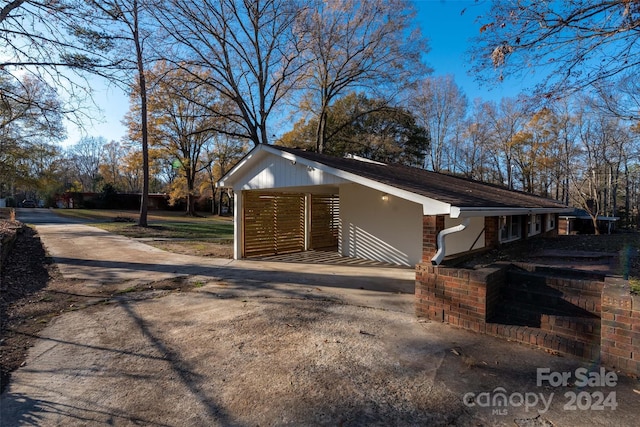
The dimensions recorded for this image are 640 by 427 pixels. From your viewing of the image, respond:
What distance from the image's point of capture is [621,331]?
3.01 meters

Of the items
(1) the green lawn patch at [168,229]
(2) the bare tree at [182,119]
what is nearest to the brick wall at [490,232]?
(1) the green lawn patch at [168,229]

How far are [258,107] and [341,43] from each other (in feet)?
17.8

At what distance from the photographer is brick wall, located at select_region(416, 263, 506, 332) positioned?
3900 mm

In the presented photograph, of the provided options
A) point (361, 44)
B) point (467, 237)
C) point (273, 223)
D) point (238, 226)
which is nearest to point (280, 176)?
point (238, 226)

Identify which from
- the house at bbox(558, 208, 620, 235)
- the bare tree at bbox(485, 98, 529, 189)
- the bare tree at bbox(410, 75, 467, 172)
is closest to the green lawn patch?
the bare tree at bbox(410, 75, 467, 172)

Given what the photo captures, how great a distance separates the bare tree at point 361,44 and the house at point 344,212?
28.7 ft

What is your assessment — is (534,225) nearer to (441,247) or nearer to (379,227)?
(379,227)

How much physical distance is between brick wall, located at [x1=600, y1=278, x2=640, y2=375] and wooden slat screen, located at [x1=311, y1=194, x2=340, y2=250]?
921 cm

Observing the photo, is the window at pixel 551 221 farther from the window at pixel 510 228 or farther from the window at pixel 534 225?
the window at pixel 510 228

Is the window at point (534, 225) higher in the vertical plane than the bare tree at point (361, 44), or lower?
lower

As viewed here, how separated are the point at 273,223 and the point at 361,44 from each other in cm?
1150

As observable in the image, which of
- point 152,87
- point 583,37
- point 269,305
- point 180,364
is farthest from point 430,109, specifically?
point 180,364

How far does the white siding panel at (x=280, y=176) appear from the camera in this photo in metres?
7.74

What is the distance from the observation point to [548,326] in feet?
11.6
